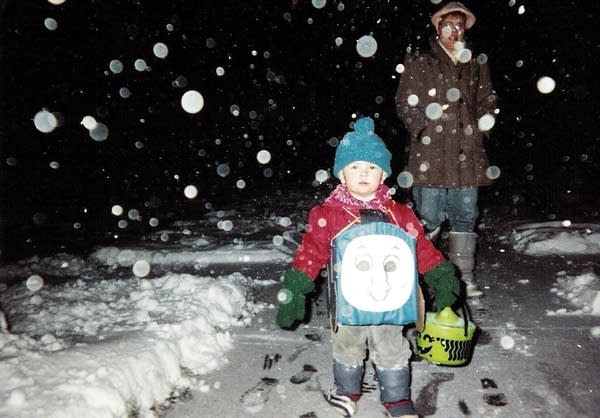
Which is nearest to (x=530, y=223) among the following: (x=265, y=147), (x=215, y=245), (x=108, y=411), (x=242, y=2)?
(x=215, y=245)

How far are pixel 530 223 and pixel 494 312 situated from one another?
358 centimetres

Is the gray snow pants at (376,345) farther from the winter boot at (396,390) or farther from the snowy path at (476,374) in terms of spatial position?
the snowy path at (476,374)

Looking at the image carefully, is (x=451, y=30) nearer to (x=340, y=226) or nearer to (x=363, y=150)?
(x=363, y=150)

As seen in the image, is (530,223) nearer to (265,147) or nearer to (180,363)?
(180,363)

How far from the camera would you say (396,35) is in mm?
15930

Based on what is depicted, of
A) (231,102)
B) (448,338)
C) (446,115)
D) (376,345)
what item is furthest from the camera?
(231,102)

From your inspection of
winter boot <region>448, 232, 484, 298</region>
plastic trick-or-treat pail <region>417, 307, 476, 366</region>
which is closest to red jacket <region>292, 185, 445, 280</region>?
plastic trick-or-treat pail <region>417, 307, 476, 366</region>

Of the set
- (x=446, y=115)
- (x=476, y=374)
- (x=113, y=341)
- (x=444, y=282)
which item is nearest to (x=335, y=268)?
(x=444, y=282)

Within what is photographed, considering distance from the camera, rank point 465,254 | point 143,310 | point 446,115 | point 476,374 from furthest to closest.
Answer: point 465,254
point 446,115
point 143,310
point 476,374

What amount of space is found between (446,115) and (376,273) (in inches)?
84.7

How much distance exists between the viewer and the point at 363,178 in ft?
8.07

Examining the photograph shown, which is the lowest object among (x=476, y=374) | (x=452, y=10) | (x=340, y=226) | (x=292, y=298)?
(x=476, y=374)

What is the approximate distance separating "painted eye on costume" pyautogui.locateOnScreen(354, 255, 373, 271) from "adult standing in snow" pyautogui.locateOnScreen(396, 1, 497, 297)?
190 cm

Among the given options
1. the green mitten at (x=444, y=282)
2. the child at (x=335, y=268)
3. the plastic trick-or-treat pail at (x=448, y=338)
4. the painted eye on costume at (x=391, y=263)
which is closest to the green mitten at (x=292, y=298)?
the child at (x=335, y=268)
